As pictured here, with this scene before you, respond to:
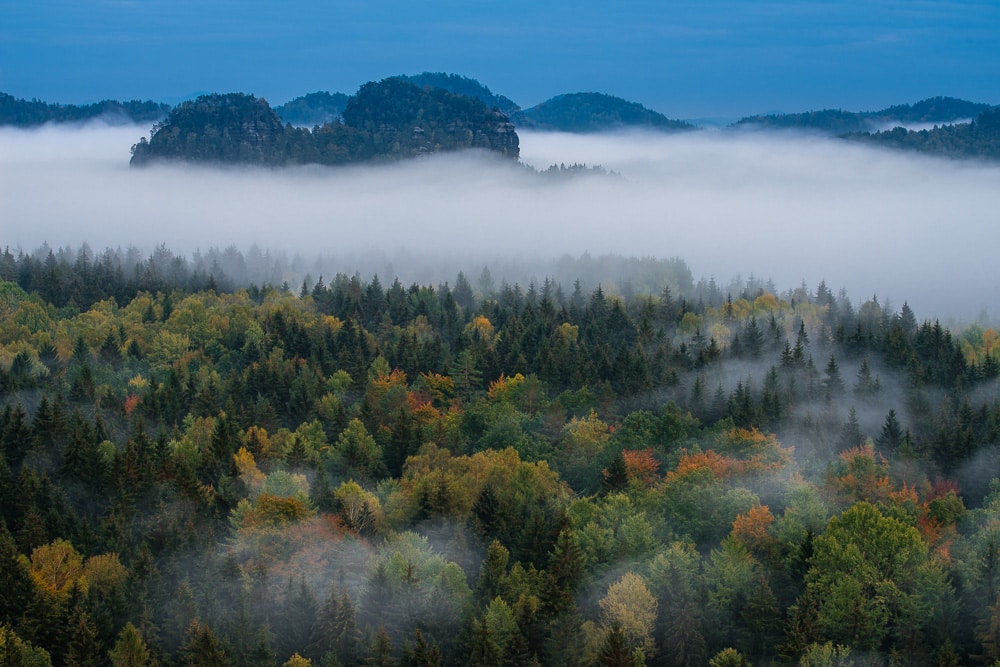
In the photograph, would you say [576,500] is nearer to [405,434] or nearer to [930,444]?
[405,434]

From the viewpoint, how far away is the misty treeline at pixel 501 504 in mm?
75375

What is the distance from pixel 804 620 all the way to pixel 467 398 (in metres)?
67.1

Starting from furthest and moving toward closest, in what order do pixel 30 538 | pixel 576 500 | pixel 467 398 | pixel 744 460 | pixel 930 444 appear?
1. pixel 467 398
2. pixel 930 444
3. pixel 744 460
4. pixel 576 500
5. pixel 30 538

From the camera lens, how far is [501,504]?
8975cm

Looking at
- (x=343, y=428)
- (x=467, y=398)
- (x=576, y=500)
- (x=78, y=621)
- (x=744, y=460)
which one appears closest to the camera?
(x=78, y=621)

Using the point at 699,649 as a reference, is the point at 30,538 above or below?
above

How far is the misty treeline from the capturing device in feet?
247

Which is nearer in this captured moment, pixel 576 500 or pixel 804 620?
pixel 804 620

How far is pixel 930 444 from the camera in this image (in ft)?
361

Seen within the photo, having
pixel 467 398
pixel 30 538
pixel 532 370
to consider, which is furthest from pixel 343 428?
pixel 30 538

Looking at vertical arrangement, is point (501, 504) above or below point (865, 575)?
above

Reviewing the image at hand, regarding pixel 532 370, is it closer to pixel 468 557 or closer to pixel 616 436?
pixel 616 436

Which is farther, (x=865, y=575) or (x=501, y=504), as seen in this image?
(x=501, y=504)

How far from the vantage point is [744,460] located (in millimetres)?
103062
